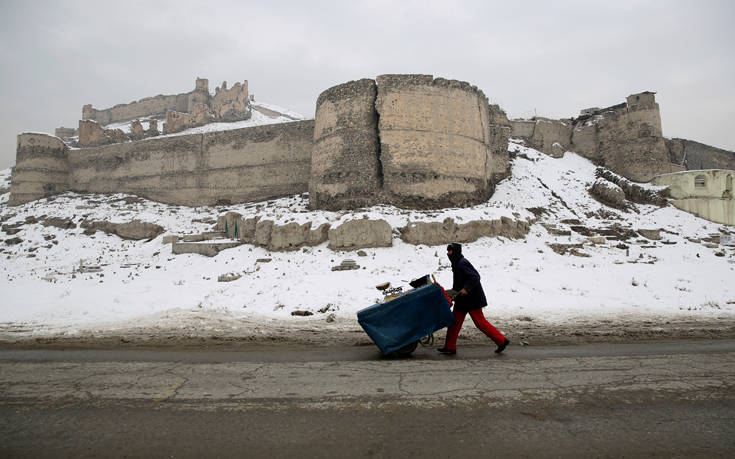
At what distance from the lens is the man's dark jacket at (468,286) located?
5701 mm

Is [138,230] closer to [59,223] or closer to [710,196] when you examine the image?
[59,223]

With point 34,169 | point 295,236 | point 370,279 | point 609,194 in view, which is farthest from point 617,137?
point 34,169

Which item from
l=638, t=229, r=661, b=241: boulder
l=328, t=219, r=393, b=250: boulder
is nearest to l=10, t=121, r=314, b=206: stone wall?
l=328, t=219, r=393, b=250: boulder

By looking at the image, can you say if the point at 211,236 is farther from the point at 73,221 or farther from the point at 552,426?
the point at 552,426

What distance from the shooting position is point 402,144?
18156 millimetres

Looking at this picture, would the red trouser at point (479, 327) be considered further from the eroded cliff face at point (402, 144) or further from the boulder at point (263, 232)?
the eroded cliff face at point (402, 144)

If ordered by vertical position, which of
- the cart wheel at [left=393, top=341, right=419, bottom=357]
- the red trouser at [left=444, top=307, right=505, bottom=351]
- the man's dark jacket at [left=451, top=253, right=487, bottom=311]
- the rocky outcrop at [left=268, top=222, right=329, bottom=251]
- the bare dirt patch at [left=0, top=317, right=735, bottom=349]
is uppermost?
the rocky outcrop at [left=268, top=222, right=329, bottom=251]

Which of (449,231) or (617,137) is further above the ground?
(617,137)

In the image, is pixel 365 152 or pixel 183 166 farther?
pixel 183 166

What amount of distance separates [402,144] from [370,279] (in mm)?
8468

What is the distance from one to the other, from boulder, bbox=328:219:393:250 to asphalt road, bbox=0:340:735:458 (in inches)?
350

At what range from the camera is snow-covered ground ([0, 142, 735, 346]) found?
338 inches

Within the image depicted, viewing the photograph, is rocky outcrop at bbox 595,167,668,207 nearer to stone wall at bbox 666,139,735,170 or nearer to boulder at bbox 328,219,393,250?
stone wall at bbox 666,139,735,170

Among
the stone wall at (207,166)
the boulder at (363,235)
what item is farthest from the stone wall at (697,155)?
the stone wall at (207,166)
